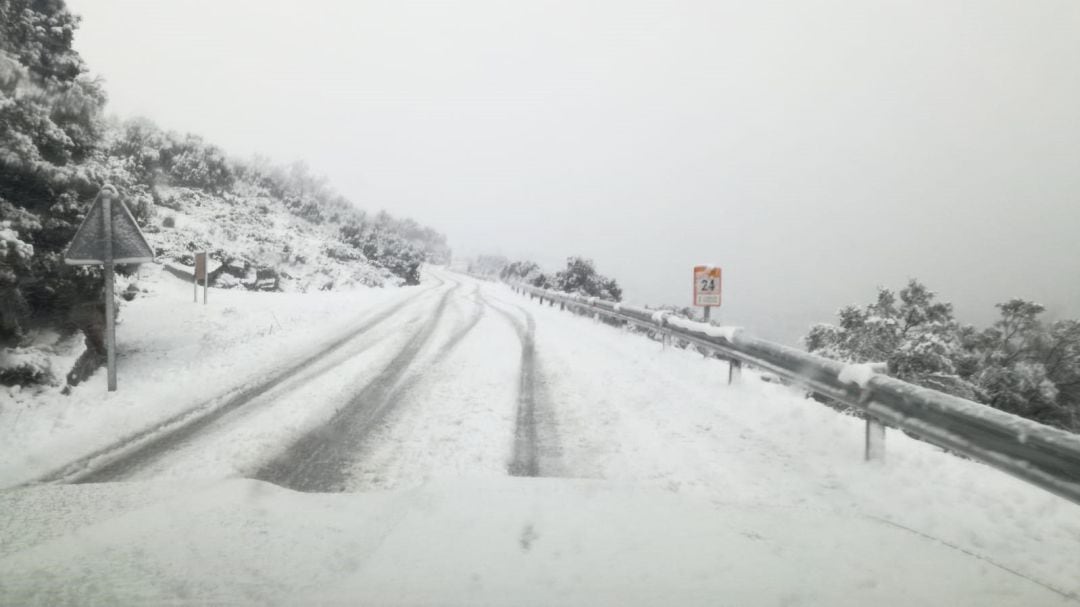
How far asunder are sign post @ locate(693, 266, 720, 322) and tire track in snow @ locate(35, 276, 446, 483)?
274 inches

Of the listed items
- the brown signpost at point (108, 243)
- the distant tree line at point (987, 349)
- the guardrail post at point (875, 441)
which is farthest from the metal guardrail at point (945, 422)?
the distant tree line at point (987, 349)

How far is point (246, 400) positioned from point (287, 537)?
132 inches

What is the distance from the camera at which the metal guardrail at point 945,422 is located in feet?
8.74

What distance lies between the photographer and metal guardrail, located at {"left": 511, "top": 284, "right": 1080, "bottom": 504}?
266cm

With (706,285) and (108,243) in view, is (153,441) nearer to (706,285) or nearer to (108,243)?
(108,243)

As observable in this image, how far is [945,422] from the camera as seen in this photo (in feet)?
11.2

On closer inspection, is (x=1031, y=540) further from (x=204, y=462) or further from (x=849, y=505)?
(x=204, y=462)

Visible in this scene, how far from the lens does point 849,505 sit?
332 cm

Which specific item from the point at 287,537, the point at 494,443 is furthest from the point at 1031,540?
the point at 287,537

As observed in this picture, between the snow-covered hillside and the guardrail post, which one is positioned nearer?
the guardrail post

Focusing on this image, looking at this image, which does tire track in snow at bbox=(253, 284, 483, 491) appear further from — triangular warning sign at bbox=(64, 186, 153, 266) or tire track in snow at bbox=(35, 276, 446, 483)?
triangular warning sign at bbox=(64, 186, 153, 266)

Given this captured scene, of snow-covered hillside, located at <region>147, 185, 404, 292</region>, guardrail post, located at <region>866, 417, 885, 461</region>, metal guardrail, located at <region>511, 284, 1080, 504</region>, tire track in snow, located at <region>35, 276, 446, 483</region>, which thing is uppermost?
snow-covered hillside, located at <region>147, 185, 404, 292</region>

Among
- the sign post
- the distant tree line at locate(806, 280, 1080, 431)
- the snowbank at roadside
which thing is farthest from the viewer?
the distant tree line at locate(806, 280, 1080, 431)

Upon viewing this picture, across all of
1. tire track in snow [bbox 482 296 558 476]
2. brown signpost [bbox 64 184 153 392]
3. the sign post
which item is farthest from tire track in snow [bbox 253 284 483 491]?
the sign post
